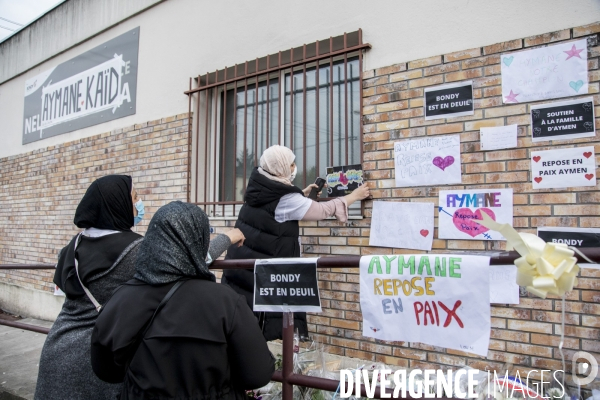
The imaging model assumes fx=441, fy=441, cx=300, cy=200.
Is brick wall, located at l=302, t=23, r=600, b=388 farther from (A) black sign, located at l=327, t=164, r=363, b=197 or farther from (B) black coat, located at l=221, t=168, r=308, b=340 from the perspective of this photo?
(B) black coat, located at l=221, t=168, r=308, b=340

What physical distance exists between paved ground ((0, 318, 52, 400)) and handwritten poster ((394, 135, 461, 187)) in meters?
3.58

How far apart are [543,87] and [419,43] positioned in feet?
3.12

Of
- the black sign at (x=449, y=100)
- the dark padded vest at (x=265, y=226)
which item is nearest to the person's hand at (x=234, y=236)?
the dark padded vest at (x=265, y=226)

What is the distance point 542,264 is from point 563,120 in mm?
1895

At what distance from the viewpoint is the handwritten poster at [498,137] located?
115 inches

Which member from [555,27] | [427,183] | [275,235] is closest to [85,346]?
[275,235]

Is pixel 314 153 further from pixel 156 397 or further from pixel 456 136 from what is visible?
pixel 156 397

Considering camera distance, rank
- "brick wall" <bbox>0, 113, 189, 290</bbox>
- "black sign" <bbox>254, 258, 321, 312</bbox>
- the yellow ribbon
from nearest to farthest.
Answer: the yellow ribbon → "black sign" <bbox>254, 258, 321, 312</bbox> → "brick wall" <bbox>0, 113, 189, 290</bbox>

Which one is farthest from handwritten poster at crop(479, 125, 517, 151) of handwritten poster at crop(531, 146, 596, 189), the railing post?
the railing post

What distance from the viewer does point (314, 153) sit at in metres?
4.03

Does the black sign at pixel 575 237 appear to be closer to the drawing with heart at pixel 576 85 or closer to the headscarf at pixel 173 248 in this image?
the drawing with heart at pixel 576 85

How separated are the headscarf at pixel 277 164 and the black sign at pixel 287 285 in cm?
118

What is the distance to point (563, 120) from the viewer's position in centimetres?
275

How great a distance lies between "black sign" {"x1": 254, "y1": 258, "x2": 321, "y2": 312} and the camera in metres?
1.96
